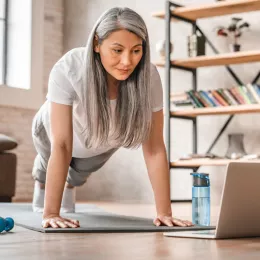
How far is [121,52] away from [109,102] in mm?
201

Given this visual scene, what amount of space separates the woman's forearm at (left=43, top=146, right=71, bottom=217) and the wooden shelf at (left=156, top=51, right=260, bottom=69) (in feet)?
8.64

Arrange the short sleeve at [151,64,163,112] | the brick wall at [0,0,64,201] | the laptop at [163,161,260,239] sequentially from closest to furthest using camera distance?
the laptop at [163,161,260,239] → the short sleeve at [151,64,163,112] → the brick wall at [0,0,64,201]

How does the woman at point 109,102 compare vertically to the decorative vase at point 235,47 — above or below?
below

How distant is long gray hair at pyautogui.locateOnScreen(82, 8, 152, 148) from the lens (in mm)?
1945

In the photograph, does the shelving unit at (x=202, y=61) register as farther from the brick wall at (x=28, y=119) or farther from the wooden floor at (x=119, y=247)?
the wooden floor at (x=119, y=247)

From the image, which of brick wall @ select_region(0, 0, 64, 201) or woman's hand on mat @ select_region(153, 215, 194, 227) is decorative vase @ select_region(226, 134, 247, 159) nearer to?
brick wall @ select_region(0, 0, 64, 201)

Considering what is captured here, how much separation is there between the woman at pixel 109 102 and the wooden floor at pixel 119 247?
0.23 metres

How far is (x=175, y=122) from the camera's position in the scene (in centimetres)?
527

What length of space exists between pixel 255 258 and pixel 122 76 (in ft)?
2.71

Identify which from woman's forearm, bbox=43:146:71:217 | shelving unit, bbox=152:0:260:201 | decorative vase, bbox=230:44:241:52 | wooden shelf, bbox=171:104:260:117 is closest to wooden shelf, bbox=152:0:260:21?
shelving unit, bbox=152:0:260:201

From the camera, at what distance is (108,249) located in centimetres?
144

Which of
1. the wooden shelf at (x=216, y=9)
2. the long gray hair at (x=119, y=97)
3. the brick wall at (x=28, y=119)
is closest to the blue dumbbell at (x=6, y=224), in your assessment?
the long gray hair at (x=119, y=97)

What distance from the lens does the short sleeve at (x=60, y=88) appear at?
201cm

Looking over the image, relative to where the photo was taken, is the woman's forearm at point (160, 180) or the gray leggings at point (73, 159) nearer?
the woman's forearm at point (160, 180)
